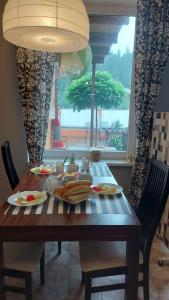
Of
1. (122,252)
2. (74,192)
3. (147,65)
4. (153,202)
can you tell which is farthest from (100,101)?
(122,252)

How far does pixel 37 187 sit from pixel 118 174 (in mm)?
1416

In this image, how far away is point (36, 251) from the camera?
1.58 m

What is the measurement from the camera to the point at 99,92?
10.0ft

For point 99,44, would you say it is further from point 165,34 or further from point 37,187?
point 37,187

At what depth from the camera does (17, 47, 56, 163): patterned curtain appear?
2.69 meters

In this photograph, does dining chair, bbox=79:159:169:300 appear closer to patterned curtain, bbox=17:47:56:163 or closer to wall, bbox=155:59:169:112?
wall, bbox=155:59:169:112

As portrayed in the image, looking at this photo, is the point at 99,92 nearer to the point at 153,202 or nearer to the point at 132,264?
the point at 153,202

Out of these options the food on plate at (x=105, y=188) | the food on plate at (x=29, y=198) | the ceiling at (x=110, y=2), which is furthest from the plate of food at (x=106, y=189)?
the ceiling at (x=110, y=2)

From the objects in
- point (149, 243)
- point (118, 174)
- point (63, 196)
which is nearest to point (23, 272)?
point (63, 196)

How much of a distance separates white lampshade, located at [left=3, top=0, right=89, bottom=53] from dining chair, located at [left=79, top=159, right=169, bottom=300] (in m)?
0.99

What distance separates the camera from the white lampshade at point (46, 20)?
4.53 ft

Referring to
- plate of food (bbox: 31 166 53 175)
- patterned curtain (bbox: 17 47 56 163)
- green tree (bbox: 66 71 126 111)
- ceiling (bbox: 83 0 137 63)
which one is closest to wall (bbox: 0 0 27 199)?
patterned curtain (bbox: 17 47 56 163)

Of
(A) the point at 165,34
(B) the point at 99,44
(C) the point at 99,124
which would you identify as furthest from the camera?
(C) the point at 99,124

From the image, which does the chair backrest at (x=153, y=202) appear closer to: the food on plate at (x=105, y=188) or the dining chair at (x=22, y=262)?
the food on plate at (x=105, y=188)
